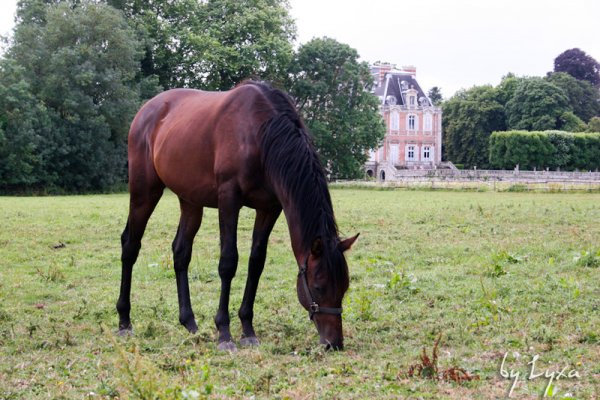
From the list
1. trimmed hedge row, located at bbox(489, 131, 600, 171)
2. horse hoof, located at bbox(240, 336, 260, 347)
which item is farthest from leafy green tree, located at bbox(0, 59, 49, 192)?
trimmed hedge row, located at bbox(489, 131, 600, 171)

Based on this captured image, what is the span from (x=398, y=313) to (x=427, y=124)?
83.0m

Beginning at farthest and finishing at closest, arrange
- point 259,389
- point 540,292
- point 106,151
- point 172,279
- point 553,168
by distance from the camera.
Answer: point 553,168 → point 106,151 → point 172,279 → point 540,292 → point 259,389

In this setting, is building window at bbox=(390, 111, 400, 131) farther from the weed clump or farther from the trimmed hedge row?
the weed clump

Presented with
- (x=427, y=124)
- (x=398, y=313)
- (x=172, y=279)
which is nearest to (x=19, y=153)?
(x=172, y=279)

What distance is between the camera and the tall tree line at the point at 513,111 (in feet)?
288

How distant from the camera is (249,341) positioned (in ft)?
20.1

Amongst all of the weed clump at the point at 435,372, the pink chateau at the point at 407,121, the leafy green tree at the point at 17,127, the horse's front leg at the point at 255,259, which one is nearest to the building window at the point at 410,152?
the pink chateau at the point at 407,121

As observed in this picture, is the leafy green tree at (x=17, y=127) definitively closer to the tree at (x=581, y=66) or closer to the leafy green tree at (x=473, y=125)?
the leafy green tree at (x=473, y=125)

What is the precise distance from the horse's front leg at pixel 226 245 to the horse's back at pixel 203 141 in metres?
0.14

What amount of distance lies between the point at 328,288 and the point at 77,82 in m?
38.4

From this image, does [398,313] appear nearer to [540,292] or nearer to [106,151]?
[540,292]

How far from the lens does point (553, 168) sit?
263 ft

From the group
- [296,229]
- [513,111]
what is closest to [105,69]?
[296,229]

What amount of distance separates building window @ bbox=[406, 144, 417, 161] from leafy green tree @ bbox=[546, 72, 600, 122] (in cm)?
2281
